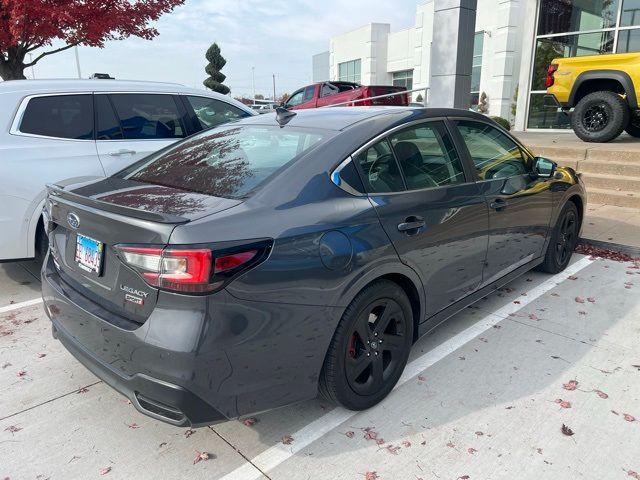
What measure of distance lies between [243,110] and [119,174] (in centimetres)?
313

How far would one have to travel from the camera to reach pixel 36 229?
4.34 m

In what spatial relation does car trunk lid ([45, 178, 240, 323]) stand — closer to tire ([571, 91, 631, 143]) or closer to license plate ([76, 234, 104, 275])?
license plate ([76, 234, 104, 275])

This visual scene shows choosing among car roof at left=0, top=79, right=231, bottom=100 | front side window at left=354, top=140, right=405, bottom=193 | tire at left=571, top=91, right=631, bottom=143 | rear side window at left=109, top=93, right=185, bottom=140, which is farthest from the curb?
car roof at left=0, top=79, right=231, bottom=100

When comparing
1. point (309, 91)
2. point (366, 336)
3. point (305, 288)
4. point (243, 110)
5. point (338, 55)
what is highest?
point (338, 55)

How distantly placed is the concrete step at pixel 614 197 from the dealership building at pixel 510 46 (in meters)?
6.55

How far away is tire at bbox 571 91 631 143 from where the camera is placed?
847 centimetres

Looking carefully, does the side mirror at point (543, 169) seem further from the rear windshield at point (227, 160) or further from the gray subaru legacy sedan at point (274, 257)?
the rear windshield at point (227, 160)

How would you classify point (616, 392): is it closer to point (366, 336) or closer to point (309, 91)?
point (366, 336)

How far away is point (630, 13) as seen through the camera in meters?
12.0

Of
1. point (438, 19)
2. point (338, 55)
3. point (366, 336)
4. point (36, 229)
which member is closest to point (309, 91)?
point (438, 19)

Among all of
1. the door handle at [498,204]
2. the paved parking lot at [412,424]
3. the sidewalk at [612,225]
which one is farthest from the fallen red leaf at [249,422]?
the sidewalk at [612,225]

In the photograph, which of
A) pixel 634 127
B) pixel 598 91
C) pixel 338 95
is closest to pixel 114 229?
pixel 598 91

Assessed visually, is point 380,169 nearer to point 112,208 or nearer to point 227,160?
point 227,160

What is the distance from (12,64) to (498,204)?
389 inches
